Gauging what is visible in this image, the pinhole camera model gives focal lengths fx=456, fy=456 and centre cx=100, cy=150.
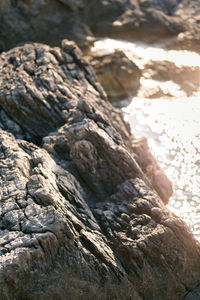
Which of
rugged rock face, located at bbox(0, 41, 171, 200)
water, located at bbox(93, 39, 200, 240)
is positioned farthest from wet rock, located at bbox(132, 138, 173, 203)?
water, located at bbox(93, 39, 200, 240)

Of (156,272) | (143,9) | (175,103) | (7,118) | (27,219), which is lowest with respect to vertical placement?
(156,272)

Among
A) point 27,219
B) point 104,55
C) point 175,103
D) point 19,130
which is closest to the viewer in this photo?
point 27,219

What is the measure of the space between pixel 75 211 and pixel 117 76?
1267cm

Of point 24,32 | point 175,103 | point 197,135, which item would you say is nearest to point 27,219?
point 197,135

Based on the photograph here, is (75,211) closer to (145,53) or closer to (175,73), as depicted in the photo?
(175,73)

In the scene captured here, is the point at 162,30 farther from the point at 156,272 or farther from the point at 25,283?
the point at 25,283

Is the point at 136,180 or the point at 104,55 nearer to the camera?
the point at 136,180

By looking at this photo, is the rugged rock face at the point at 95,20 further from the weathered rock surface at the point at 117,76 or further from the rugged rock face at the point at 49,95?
the rugged rock face at the point at 49,95

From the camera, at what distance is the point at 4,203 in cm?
1057

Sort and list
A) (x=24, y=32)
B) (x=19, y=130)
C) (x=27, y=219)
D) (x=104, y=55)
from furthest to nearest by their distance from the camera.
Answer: (x=24, y=32), (x=104, y=55), (x=19, y=130), (x=27, y=219)

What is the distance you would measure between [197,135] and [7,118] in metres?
8.80

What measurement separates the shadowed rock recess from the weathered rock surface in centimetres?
732

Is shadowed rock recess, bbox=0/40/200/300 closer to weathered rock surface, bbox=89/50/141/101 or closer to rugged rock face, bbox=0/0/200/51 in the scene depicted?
weathered rock surface, bbox=89/50/141/101

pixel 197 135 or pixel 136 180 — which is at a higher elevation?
pixel 197 135
